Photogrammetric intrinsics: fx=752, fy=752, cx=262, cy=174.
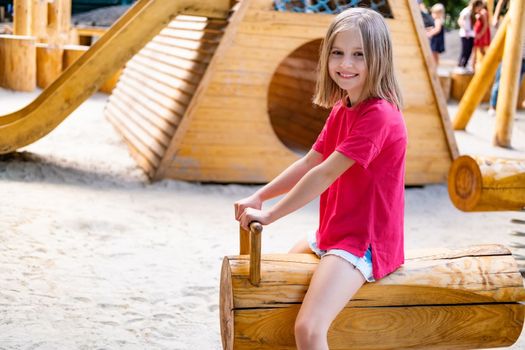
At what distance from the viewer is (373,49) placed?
89.2 inches

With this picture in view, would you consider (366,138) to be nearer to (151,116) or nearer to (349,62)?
(349,62)

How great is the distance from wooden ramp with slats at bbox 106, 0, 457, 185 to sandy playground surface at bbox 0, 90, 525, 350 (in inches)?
7.5

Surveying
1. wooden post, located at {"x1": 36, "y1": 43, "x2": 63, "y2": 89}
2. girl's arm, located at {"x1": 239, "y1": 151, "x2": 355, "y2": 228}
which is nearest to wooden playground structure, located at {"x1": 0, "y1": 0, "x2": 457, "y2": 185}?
girl's arm, located at {"x1": 239, "y1": 151, "x2": 355, "y2": 228}

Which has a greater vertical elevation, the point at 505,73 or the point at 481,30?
the point at 505,73

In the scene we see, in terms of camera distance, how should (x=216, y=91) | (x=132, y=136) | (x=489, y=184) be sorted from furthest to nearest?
(x=132, y=136) < (x=216, y=91) < (x=489, y=184)

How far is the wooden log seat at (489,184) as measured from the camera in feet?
12.2

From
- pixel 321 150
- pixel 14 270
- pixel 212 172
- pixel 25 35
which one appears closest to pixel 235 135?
pixel 212 172

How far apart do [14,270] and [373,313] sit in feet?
6.91

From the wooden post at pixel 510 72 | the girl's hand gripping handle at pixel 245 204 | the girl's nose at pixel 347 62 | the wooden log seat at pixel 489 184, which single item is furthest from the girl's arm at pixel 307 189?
the wooden post at pixel 510 72

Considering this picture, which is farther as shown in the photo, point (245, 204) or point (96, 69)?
point (96, 69)

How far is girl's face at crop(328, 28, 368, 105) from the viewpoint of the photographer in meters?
2.27

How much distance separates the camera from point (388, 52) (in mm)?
2305

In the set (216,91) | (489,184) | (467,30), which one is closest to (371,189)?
(489,184)

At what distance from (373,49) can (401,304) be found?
811 mm
